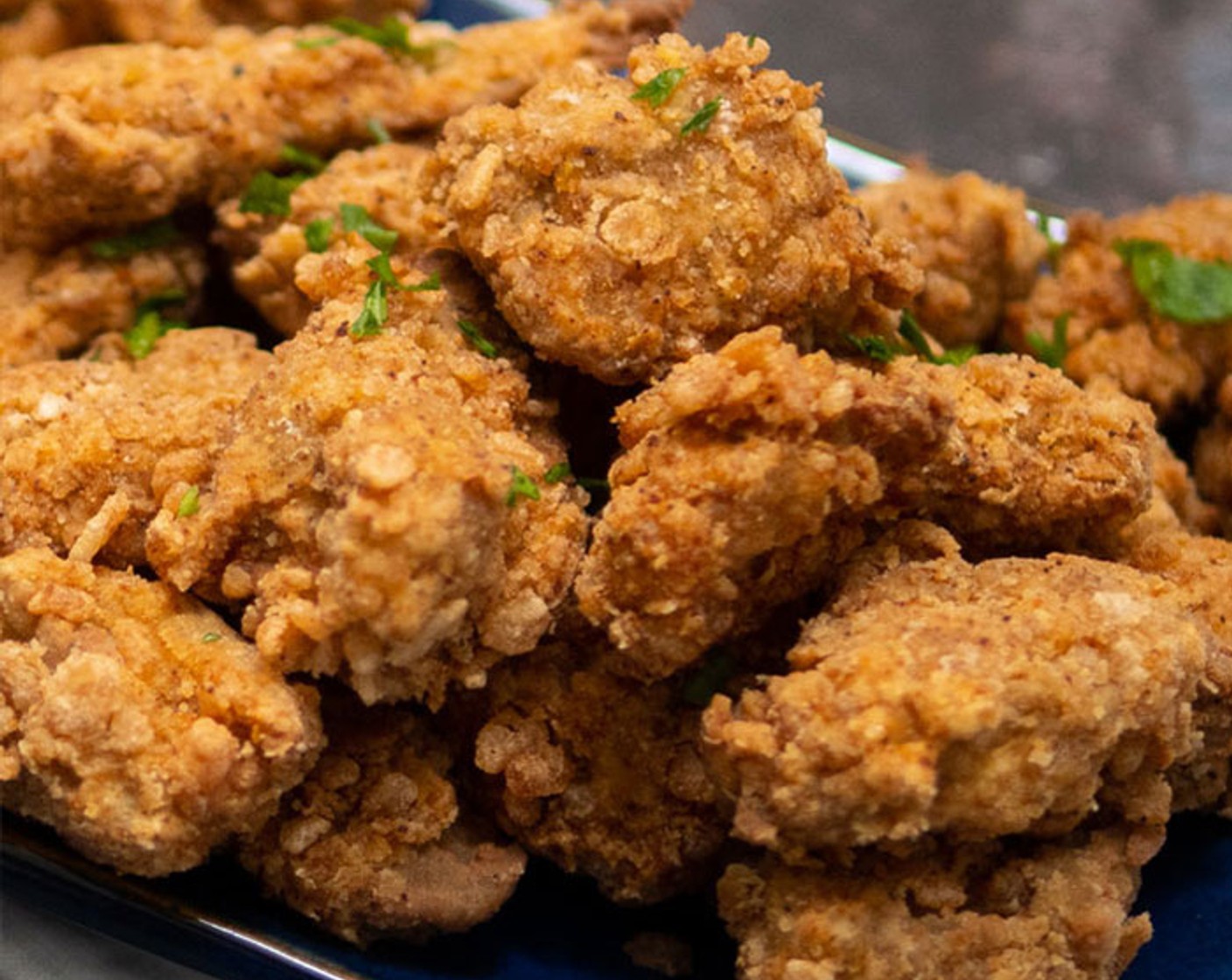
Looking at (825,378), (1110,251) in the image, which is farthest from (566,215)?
(1110,251)

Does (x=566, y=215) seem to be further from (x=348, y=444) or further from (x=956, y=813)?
(x=956, y=813)

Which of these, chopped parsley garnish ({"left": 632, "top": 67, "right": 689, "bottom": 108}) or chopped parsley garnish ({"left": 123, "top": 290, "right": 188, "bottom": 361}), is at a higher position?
chopped parsley garnish ({"left": 632, "top": 67, "right": 689, "bottom": 108})

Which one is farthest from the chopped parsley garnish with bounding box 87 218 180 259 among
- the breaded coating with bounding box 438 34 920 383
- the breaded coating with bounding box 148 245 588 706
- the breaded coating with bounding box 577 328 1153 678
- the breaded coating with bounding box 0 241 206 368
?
the breaded coating with bounding box 577 328 1153 678

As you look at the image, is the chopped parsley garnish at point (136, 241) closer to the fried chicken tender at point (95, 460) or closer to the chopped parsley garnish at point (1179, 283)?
the fried chicken tender at point (95, 460)

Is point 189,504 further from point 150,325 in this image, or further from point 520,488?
point 150,325

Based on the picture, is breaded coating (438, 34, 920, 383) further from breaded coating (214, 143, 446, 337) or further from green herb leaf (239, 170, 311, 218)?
green herb leaf (239, 170, 311, 218)

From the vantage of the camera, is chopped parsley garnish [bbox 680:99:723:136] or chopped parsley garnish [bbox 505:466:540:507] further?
chopped parsley garnish [bbox 680:99:723:136]

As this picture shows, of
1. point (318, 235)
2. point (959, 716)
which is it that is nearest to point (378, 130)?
point (318, 235)
